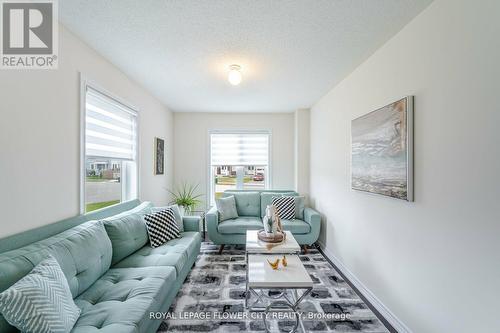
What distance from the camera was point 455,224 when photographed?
138 cm

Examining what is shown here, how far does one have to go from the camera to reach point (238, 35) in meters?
1.93

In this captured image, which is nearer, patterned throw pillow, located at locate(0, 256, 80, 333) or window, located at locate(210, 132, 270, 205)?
patterned throw pillow, located at locate(0, 256, 80, 333)

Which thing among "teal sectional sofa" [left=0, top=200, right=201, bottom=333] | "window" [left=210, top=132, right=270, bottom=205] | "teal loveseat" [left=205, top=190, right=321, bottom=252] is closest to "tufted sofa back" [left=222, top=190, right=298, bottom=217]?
"teal loveseat" [left=205, top=190, right=321, bottom=252]

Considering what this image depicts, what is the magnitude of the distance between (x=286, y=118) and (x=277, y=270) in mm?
3484

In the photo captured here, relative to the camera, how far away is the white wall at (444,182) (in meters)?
1.19

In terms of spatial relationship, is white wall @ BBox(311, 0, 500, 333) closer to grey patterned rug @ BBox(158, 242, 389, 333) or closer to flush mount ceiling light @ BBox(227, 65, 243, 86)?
grey patterned rug @ BBox(158, 242, 389, 333)

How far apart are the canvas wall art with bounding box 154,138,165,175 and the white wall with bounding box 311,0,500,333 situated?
3.24 meters

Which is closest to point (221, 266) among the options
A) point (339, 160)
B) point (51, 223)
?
point (51, 223)

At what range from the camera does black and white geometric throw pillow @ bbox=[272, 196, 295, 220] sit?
370 cm

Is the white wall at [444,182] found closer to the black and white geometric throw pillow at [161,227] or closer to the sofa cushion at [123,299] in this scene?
the sofa cushion at [123,299]

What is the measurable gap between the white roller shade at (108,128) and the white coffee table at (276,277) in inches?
77.9

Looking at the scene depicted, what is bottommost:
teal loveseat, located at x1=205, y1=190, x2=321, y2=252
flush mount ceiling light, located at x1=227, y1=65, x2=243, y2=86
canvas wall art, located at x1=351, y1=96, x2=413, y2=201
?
teal loveseat, located at x1=205, y1=190, x2=321, y2=252

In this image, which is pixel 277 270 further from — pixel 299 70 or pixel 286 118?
pixel 286 118

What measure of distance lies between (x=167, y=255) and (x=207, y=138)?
115 inches
